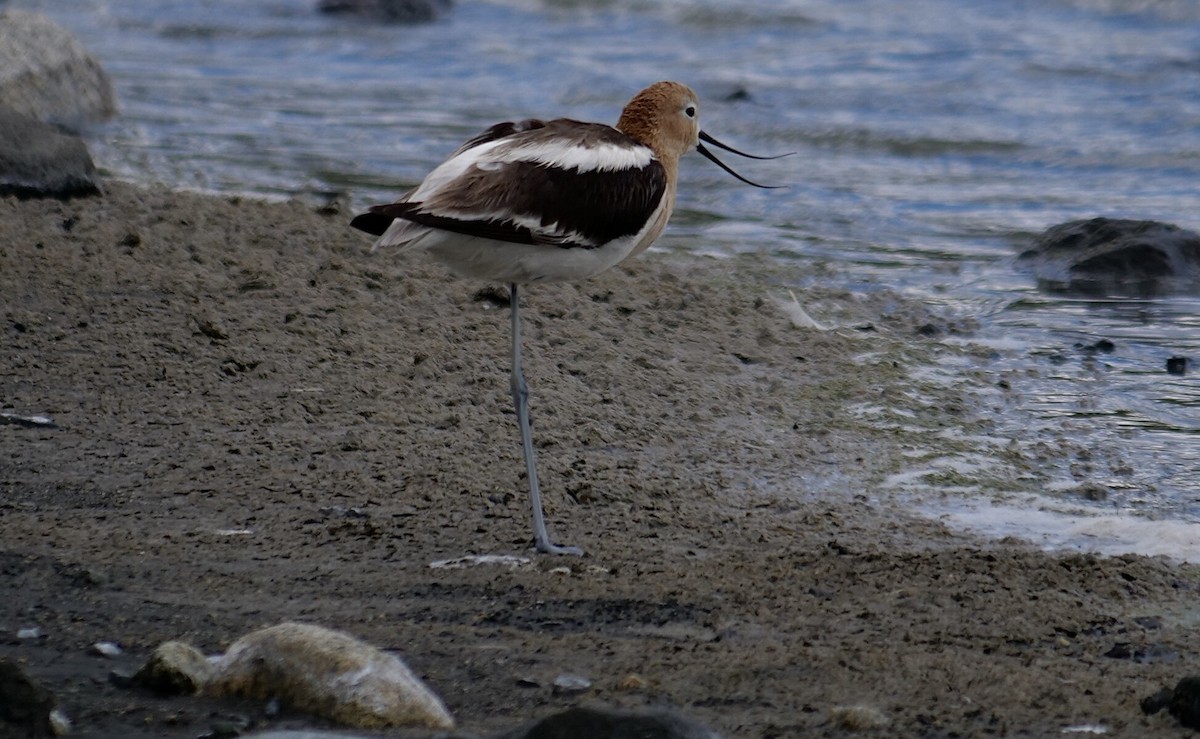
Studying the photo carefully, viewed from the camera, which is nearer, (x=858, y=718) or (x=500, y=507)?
(x=858, y=718)

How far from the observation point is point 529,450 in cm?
452

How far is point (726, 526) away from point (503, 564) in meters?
0.74

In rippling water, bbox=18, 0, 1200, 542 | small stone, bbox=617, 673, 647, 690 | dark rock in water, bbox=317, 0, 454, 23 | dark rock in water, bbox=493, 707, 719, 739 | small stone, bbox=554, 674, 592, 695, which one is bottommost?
small stone, bbox=554, 674, 592, 695

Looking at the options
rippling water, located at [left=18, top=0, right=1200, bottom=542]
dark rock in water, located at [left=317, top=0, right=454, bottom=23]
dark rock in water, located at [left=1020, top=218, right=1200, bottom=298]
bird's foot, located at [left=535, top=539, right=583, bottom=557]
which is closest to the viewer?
bird's foot, located at [left=535, top=539, right=583, bottom=557]

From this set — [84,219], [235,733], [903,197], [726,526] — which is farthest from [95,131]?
[235,733]

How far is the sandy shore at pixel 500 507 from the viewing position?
3.45 metres

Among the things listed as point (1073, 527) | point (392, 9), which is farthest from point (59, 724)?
point (392, 9)

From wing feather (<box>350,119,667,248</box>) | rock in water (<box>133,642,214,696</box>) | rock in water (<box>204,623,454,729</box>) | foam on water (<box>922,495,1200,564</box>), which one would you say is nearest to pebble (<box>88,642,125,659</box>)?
rock in water (<box>133,642,214,696</box>)

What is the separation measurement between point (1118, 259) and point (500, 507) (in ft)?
14.9

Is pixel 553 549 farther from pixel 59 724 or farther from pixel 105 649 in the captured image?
pixel 59 724

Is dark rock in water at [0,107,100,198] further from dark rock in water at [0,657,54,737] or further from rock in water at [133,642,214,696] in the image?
dark rock in water at [0,657,54,737]

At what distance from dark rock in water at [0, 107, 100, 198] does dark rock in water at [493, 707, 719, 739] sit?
17.6 feet

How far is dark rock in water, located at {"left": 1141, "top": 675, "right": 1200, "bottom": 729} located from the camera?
322 cm

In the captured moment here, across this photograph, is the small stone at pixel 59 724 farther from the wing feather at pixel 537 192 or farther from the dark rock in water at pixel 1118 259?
the dark rock in water at pixel 1118 259
